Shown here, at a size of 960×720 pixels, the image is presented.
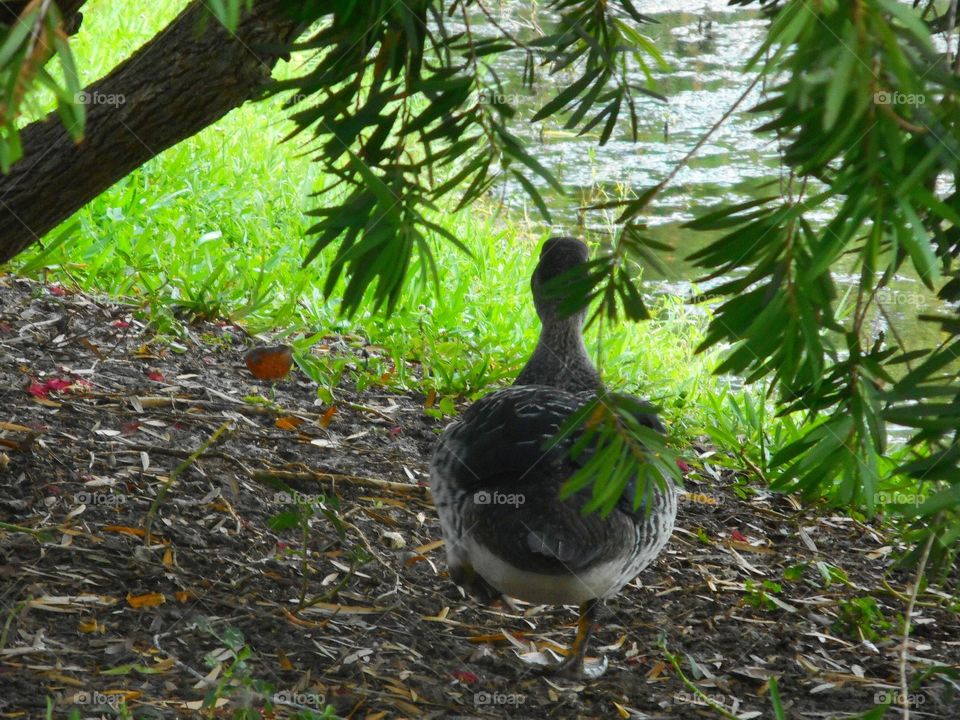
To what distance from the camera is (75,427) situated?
3465 mm

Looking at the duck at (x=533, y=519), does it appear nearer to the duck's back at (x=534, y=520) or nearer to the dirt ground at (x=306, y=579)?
the duck's back at (x=534, y=520)

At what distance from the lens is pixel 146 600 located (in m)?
2.72

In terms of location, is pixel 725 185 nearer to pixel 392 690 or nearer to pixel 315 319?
pixel 315 319

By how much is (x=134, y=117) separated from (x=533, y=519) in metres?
1.43

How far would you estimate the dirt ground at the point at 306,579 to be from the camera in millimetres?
2570

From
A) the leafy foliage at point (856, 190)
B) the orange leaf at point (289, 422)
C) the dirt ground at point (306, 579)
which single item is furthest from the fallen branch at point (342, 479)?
the leafy foliage at point (856, 190)

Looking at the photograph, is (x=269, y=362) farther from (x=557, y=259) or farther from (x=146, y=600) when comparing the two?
(x=146, y=600)

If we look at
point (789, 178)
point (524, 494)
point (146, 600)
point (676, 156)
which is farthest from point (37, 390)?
point (676, 156)

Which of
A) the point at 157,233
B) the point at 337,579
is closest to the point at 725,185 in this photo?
the point at 157,233

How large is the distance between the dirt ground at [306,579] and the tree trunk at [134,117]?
30.7 inches

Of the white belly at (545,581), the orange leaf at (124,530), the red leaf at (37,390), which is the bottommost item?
the white belly at (545,581)

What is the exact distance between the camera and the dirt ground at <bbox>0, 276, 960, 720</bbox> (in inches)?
101

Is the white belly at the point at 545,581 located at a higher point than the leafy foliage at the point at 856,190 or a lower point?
lower

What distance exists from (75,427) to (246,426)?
2.00 feet
